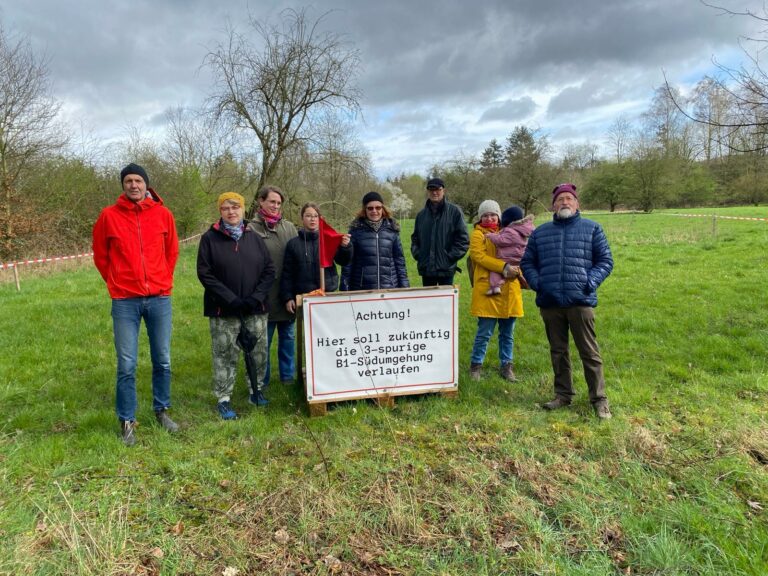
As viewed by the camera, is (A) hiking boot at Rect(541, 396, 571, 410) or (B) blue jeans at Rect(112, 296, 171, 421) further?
(A) hiking boot at Rect(541, 396, 571, 410)

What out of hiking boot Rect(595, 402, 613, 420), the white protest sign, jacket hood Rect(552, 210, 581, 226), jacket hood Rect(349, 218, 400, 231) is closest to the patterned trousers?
the white protest sign

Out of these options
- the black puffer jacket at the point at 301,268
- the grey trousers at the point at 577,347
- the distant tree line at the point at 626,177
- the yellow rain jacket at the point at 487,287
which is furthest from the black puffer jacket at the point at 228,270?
the distant tree line at the point at 626,177

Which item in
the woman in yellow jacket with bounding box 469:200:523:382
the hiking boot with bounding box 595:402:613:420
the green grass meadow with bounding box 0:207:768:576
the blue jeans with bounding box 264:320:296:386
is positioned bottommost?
the green grass meadow with bounding box 0:207:768:576

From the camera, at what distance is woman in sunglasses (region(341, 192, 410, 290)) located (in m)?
5.06

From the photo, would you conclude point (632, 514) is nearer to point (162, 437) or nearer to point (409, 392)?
point (409, 392)

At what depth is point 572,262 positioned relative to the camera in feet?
14.4

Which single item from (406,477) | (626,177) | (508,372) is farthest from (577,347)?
(626,177)

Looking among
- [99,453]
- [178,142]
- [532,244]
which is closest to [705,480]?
→ [532,244]

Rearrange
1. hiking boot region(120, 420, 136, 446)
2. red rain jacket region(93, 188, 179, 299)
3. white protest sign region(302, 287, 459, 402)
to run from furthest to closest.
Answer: white protest sign region(302, 287, 459, 402) < hiking boot region(120, 420, 136, 446) < red rain jacket region(93, 188, 179, 299)

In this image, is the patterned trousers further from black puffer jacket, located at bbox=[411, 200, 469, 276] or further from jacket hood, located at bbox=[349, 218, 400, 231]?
black puffer jacket, located at bbox=[411, 200, 469, 276]

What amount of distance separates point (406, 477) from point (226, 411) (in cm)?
210

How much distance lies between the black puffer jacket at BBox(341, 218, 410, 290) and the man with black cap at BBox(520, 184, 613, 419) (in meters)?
1.48

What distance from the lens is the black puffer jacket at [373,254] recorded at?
16.7 feet

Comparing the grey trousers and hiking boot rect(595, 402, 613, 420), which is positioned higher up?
the grey trousers
